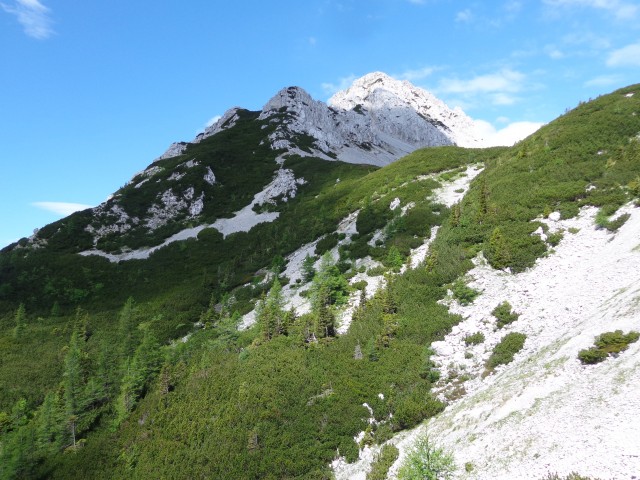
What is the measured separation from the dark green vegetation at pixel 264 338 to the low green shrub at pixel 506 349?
0.90 ft

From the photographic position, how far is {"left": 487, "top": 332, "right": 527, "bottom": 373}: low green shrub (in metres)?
18.4

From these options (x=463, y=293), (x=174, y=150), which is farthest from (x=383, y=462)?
(x=174, y=150)

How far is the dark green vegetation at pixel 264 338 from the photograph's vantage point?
21000 millimetres

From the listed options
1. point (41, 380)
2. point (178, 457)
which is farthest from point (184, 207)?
point (178, 457)

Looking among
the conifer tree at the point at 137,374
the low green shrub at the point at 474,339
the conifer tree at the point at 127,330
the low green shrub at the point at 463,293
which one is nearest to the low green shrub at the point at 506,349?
the low green shrub at the point at 474,339

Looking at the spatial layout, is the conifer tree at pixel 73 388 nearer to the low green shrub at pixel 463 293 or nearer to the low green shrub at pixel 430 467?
the low green shrub at pixel 430 467

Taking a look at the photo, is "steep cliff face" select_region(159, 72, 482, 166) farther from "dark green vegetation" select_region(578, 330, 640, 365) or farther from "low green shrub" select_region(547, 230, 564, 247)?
"dark green vegetation" select_region(578, 330, 640, 365)

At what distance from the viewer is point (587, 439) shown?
35.8ft

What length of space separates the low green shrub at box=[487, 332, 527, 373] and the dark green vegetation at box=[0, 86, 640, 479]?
0.90ft

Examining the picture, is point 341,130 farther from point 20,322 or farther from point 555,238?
point 555,238

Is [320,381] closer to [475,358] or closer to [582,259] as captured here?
[475,358]

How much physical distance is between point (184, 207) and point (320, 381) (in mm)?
69151

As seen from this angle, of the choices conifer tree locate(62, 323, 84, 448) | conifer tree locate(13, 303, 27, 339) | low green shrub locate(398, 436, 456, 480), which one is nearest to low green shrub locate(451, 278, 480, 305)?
low green shrub locate(398, 436, 456, 480)

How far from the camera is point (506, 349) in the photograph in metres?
18.8
